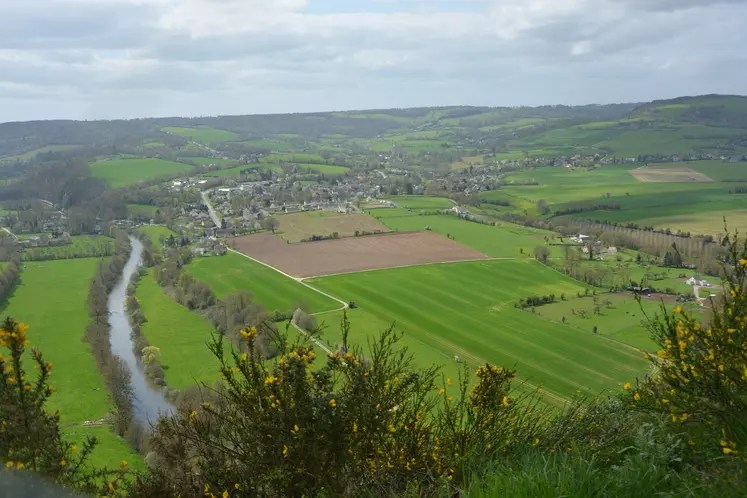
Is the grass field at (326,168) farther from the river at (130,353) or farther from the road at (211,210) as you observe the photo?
the river at (130,353)

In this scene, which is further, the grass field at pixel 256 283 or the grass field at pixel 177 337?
the grass field at pixel 256 283

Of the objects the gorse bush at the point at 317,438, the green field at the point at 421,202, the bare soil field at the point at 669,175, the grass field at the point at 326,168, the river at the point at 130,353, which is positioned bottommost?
the river at the point at 130,353

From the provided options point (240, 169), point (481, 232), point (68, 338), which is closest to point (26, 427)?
point (68, 338)

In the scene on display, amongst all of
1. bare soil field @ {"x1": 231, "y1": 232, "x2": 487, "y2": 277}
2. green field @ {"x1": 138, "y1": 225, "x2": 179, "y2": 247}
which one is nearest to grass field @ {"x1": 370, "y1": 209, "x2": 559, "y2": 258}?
bare soil field @ {"x1": 231, "y1": 232, "x2": 487, "y2": 277}

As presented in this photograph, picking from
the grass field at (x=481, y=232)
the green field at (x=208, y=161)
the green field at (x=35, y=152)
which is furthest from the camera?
the green field at (x=35, y=152)

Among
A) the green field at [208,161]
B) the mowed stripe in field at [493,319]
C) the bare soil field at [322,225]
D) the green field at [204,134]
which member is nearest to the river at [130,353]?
the mowed stripe in field at [493,319]

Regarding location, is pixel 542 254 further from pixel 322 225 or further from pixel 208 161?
pixel 208 161
